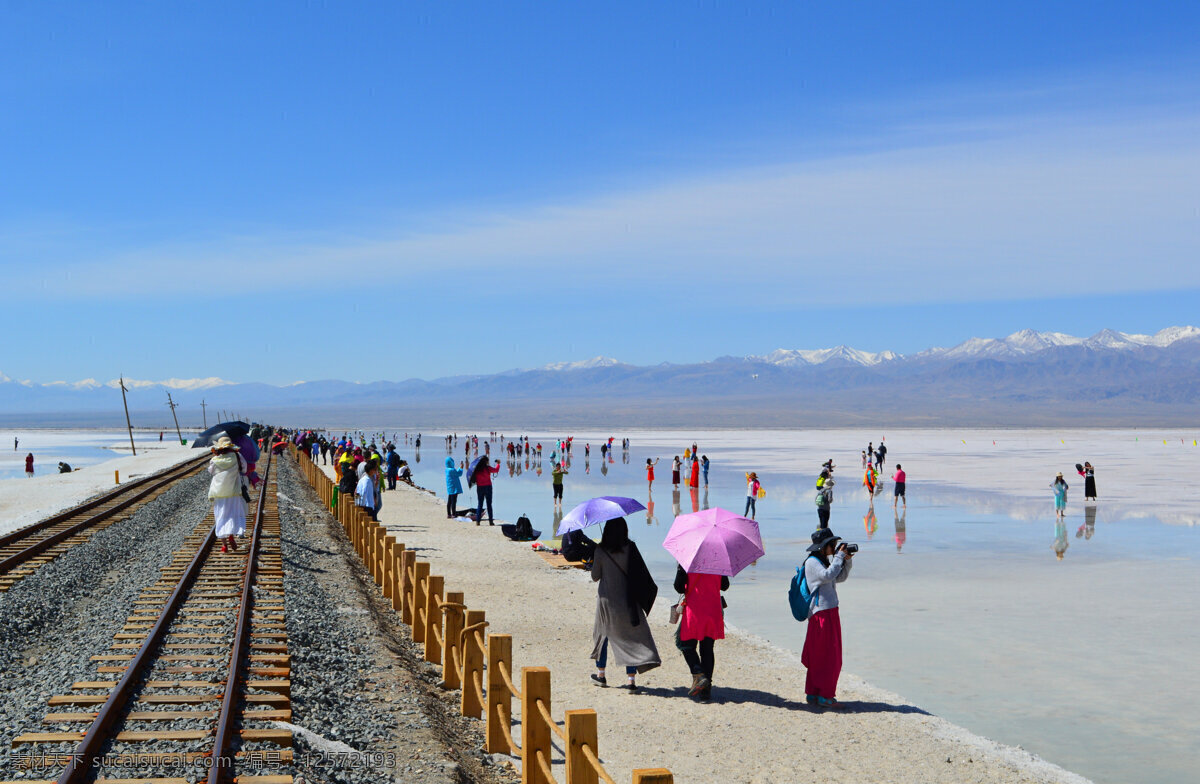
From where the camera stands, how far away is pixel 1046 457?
2366 inches

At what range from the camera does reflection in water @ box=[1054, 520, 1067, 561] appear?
19812mm

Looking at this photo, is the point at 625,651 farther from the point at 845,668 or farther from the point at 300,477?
the point at 300,477

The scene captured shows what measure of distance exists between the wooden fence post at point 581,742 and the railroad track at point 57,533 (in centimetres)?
1242

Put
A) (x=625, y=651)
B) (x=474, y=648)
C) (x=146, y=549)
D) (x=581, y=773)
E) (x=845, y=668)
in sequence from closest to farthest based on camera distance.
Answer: (x=581, y=773) → (x=474, y=648) → (x=625, y=651) → (x=845, y=668) → (x=146, y=549)

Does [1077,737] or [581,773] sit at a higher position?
[581,773]

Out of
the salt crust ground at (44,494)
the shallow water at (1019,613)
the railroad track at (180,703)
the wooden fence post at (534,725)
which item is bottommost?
the salt crust ground at (44,494)

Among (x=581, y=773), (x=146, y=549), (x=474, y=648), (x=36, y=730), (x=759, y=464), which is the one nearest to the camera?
(x=581, y=773)

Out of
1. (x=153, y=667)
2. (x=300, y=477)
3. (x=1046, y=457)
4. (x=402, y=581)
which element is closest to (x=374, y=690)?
(x=153, y=667)

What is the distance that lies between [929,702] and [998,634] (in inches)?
128

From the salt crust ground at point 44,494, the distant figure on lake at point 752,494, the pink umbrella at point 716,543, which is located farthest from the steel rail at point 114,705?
the distant figure on lake at point 752,494

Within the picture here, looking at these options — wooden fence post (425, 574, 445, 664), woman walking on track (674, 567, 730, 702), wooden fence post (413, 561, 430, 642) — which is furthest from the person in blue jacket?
woman walking on track (674, 567, 730, 702)

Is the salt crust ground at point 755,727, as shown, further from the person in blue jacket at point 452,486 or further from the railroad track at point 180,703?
the person in blue jacket at point 452,486

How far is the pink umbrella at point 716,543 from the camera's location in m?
9.11

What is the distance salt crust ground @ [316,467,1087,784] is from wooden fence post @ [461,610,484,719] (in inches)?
33.4
